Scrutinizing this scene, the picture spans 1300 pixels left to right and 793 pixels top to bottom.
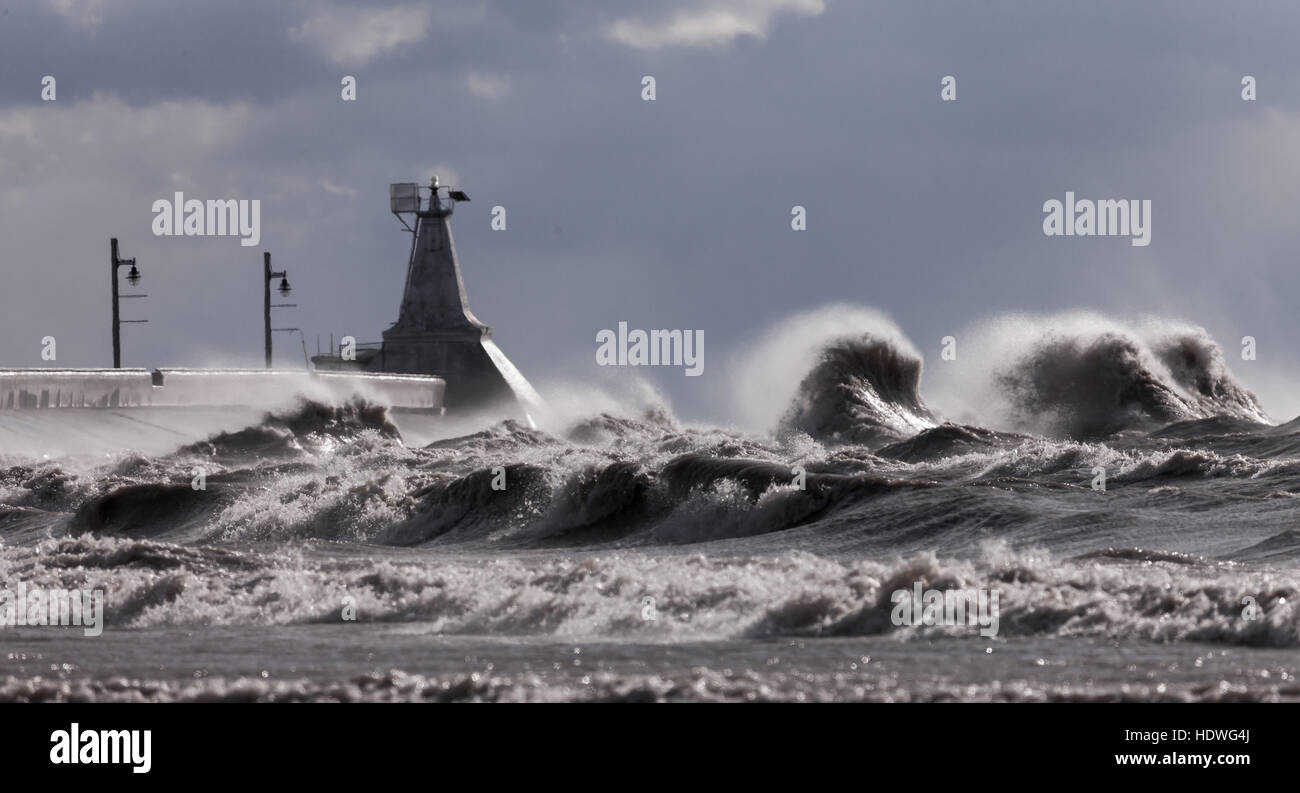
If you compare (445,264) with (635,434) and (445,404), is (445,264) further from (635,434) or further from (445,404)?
(635,434)

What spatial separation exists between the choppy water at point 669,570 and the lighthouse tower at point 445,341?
1870 centimetres

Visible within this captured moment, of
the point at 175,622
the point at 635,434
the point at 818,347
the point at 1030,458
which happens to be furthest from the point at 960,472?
the point at 635,434

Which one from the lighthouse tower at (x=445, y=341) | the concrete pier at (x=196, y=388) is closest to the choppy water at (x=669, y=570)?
the concrete pier at (x=196, y=388)

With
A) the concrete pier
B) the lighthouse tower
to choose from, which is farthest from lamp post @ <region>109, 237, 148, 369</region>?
the lighthouse tower

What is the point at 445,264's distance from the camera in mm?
51094

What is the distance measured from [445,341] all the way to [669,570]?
39.4 meters

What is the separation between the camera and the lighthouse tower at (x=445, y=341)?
49312mm

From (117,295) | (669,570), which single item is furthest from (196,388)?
(669,570)

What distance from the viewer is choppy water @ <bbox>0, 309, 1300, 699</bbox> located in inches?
297

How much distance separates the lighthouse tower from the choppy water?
61.4 ft

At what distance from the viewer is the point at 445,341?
50219 mm

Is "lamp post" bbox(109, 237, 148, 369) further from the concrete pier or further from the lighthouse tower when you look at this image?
the lighthouse tower

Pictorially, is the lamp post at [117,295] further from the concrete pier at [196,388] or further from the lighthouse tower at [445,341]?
the lighthouse tower at [445,341]

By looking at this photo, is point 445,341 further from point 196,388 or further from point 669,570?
point 669,570
